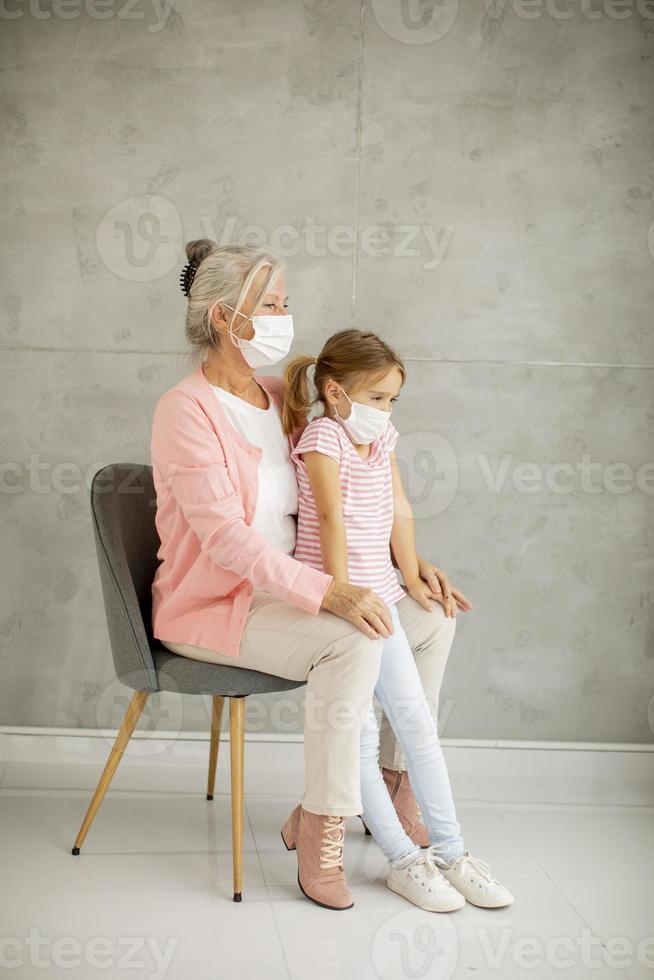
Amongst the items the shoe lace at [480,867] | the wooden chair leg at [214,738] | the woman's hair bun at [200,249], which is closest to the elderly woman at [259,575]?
the woman's hair bun at [200,249]

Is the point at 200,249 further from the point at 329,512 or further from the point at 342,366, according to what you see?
the point at 329,512

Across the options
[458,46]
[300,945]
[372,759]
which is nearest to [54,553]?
[372,759]

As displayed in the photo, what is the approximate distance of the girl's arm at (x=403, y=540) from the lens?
245cm

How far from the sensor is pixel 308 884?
2139 mm

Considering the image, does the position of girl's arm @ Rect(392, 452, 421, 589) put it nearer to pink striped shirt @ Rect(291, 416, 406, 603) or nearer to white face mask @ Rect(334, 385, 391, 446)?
pink striped shirt @ Rect(291, 416, 406, 603)

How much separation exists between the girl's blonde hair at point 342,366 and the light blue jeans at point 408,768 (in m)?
0.57

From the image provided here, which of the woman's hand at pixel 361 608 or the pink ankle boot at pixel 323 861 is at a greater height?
A: the woman's hand at pixel 361 608

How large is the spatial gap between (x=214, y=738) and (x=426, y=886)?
0.72 m

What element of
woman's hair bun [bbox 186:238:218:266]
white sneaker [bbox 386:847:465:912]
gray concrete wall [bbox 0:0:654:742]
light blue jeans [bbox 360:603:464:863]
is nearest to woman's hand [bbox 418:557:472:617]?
light blue jeans [bbox 360:603:464:863]

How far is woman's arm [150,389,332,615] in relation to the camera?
210 cm

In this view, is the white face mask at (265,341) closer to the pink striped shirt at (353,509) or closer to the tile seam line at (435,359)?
the pink striped shirt at (353,509)

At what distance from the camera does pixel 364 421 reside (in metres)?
2.28

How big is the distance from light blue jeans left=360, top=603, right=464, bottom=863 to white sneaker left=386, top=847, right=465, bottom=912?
36 mm

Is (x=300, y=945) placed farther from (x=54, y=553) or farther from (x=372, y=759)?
(x=54, y=553)
